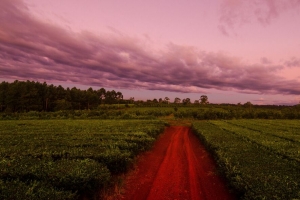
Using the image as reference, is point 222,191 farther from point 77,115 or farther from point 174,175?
point 77,115

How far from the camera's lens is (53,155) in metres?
13.1

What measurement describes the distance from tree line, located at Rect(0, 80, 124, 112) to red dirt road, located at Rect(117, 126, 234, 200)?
2938 inches

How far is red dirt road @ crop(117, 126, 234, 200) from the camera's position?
11055mm

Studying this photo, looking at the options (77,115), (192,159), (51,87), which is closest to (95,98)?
(51,87)

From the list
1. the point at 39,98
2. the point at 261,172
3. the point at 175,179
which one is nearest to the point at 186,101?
the point at 39,98

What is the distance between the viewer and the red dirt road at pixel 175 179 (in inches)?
435

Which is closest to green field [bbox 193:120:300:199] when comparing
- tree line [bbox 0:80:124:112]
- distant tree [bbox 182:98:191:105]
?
tree line [bbox 0:80:124:112]

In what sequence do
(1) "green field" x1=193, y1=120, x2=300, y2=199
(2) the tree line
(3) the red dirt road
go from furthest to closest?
(2) the tree line → (3) the red dirt road → (1) "green field" x1=193, y1=120, x2=300, y2=199

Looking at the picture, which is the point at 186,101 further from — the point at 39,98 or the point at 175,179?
the point at 175,179

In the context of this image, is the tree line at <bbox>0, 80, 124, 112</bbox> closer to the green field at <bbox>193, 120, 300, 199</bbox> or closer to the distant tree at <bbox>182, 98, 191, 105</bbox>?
the distant tree at <bbox>182, 98, 191, 105</bbox>

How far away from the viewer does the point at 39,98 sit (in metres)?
A: 83.8

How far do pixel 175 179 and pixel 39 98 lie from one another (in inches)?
3518

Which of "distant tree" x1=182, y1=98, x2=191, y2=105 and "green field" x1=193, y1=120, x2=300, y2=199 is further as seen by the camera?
"distant tree" x1=182, y1=98, x2=191, y2=105

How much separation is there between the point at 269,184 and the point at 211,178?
472cm
